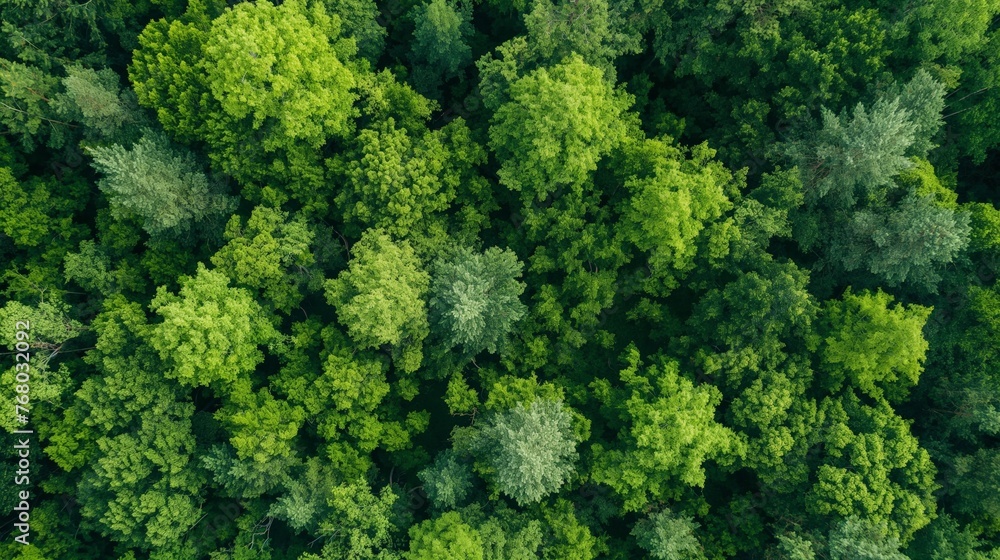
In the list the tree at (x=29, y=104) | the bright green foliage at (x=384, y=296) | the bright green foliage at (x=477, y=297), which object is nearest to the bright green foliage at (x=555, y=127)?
the bright green foliage at (x=477, y=297)

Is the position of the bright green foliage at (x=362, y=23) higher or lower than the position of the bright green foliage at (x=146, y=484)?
higher

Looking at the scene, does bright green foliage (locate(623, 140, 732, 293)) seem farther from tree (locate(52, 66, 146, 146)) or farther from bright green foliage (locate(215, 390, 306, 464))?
tree (locate(52, 66, 146, 146))

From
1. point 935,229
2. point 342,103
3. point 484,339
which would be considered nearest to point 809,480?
point 935,229

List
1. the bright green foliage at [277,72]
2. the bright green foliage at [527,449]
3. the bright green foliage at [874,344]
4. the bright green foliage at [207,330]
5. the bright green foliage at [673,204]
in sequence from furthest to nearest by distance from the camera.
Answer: the bright green foliage at [673,204], the bright green foliage at [874,344], the bright green foliage at [527,449], the bright green foliage at [207,330], the bright green foliage at [277,72]

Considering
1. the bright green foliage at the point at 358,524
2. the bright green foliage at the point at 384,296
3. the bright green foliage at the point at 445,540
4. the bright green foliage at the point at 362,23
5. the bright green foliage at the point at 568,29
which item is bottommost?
the bright green foliage at the point at 358,524

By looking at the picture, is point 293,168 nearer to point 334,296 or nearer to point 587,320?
point 334,296

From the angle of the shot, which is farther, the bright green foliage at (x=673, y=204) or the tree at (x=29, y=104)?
the tree at (x=29, y=104)

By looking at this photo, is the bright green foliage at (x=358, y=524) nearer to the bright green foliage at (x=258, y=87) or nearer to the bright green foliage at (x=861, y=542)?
the bright green foliage at (x=258, y=87)

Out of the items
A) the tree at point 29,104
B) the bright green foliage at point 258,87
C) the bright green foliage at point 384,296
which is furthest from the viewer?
the tree at point 29,104
